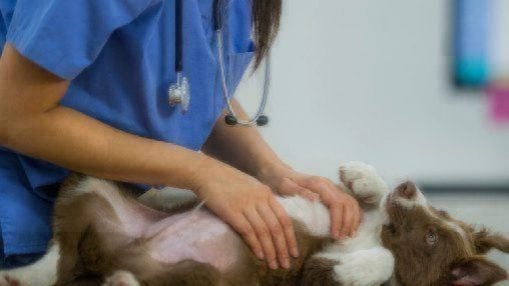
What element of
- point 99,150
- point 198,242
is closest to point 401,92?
point 198,242

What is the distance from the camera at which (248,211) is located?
104 centimetres

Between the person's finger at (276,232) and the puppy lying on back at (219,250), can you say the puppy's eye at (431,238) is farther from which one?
the person's finger at (276,232)

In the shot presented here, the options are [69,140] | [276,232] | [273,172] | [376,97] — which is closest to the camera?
[69,140]

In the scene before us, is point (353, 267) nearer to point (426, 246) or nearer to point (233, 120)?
point (426, 246)

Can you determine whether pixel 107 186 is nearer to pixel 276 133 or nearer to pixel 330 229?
pixel 330 229

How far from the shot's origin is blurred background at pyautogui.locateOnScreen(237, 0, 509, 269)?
191 centimetres

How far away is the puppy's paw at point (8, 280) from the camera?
1000 millimetres

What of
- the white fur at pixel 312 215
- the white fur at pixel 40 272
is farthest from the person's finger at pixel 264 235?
the white fur at pixel 40 272

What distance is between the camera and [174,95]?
1041 mm

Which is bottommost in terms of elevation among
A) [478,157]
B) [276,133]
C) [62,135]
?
[478,157]

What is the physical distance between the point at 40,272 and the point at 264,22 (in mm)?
557

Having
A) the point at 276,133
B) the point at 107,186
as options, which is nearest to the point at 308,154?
the point at 276,133

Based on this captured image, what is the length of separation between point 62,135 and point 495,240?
0.76 meters

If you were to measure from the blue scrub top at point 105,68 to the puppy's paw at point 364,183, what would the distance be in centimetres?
27
